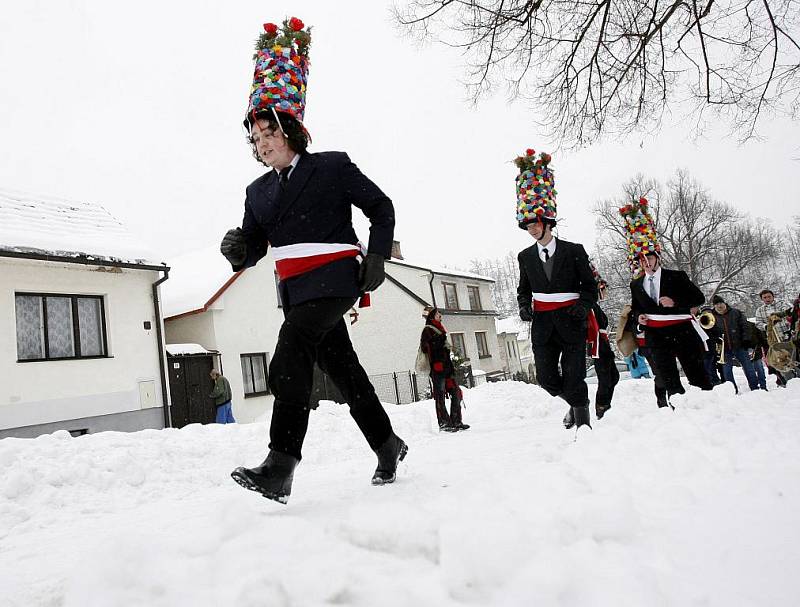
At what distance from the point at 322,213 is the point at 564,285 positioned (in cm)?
274

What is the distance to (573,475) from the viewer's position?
2203 mm

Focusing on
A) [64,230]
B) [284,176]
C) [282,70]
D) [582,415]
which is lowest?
[582,415]

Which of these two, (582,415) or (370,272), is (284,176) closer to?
(370,272)

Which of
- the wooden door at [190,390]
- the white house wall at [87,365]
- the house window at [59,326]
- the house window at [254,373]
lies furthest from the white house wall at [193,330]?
the house window at [59,326]

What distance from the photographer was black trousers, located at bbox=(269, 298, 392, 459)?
263 centimetres

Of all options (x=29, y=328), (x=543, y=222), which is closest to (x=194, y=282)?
(x=29, y=328)

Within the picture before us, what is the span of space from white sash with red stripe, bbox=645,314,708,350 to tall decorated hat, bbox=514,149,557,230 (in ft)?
5.36

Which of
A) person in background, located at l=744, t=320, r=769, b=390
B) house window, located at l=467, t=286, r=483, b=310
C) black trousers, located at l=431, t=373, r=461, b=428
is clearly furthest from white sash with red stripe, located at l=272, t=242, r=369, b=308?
house window, located at l=467, t=286, r=483, b=310

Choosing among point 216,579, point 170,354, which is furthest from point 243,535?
point 170,354

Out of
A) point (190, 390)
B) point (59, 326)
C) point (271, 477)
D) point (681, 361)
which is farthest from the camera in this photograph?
point (190, 390)

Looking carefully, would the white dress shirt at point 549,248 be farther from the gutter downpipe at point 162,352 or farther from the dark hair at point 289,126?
the gutter downpipe at point 162,352

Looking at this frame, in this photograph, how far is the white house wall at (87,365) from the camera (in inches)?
469

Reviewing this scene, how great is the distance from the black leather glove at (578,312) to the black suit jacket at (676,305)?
1.62 meters

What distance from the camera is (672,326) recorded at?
225 inches
